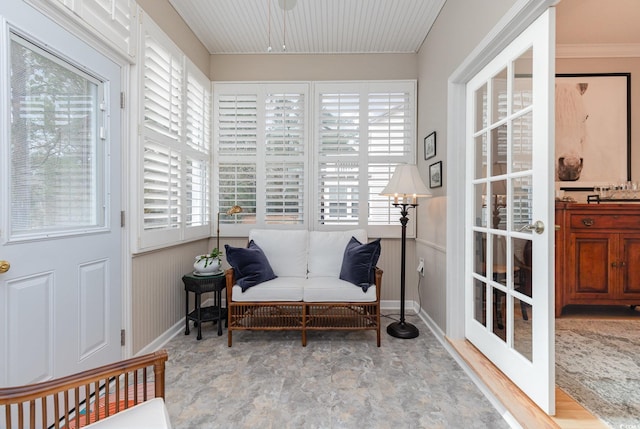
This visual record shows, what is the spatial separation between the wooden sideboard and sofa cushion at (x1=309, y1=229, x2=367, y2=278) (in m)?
2.05

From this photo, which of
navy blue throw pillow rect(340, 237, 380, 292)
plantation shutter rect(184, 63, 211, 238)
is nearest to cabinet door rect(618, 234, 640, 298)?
navy blue throw pillow rect(340, 237, 380, 292)

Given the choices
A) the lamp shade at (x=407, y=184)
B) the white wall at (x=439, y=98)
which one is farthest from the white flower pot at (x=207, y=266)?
the white wall at (x=439, y=98)

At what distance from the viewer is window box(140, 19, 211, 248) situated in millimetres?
2348

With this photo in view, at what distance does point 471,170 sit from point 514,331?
1182 millimetres

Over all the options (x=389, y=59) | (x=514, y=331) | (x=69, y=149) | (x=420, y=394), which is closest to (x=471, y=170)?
(x=514, y=331)

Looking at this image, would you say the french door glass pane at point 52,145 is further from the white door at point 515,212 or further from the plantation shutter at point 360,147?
the white door at point 515,212

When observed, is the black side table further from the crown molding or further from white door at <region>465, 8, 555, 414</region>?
the crown molding

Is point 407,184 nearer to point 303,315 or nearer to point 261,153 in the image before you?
point 303,315

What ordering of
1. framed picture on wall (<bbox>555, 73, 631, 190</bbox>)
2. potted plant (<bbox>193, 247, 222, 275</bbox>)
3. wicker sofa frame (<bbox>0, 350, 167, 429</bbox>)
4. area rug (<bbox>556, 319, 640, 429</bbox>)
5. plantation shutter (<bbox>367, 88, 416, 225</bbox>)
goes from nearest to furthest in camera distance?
1. wicker sofa frame (<bbox>0, 350, 167, 429</bbox>)
2. area rug (<bbox>556, 319, 640, 429</bbox>)
3. potted plant (<bbox>193, 247, 222, 275</bbox>)
4. framed picture on wall (<bbox>555, 73, 631, 190</bbox>)
5. plantation shutter (<bbox>367, 88, 416, 225</bbox>)

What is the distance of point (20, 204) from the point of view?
4.74 feet

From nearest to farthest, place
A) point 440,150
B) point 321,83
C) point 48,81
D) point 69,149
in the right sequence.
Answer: point 48,81, point 69,149, point 440,150, point 321,83

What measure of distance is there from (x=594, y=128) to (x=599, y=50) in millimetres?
865

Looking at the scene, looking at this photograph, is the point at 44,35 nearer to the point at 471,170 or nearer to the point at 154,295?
the point at 154,295

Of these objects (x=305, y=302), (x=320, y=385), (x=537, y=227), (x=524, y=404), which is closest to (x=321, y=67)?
(x=305, y=302)
